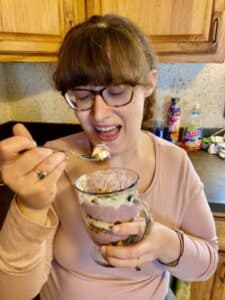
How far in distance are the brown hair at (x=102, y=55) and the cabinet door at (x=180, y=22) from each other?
39cm

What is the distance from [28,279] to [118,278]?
0.26 metres

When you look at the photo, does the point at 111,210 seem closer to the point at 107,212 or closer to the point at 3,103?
the point at 107,212

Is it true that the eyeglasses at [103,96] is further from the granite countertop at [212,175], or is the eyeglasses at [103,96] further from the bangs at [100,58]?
the granite countertop at [212,175]

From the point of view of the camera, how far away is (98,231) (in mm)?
528

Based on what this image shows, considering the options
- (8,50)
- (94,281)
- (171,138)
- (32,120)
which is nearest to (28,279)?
(94,281)

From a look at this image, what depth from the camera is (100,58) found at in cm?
62

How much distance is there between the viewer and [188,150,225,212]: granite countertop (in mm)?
921

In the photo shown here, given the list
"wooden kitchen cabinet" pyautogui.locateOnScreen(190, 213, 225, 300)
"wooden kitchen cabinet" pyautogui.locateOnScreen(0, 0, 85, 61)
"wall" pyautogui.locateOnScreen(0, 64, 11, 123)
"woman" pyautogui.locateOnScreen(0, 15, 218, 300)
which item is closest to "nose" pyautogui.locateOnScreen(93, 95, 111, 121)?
"woman" pyautogui.locateOnScreen(0, 15, 218, 300)

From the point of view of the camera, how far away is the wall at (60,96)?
4.51 ft

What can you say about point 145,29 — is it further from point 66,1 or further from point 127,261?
point 127,261

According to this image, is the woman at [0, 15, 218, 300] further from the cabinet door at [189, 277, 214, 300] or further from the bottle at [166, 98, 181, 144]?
the bottle at [166, 98, 181, 144]

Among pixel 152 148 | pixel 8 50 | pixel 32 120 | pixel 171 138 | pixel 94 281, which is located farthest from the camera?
pixel 32 120

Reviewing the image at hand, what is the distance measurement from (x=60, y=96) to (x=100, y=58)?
96cm

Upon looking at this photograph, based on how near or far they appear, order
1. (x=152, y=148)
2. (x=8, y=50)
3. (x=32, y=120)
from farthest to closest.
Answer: (x=32, y=120) < (x=8, y=50) < (x=152, y=148)
